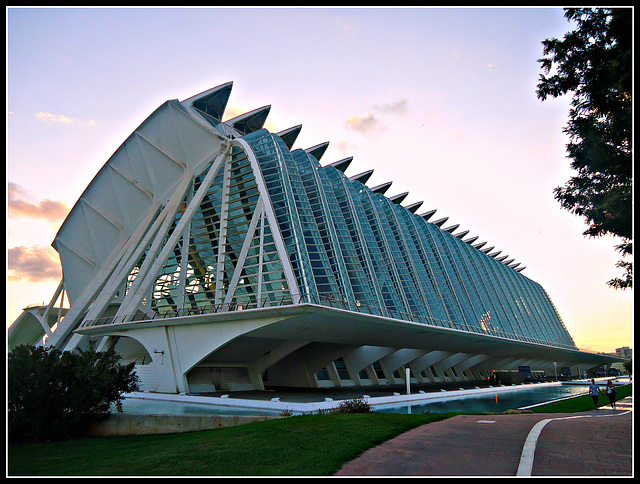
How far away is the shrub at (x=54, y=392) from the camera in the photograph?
16125mm

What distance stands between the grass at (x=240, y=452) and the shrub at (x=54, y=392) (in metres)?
0.91

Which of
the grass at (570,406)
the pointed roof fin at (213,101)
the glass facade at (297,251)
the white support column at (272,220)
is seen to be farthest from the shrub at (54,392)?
the pointed roof fin at (213,101)

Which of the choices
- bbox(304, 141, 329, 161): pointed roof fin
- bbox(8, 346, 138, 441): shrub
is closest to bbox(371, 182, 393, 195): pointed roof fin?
bbox(304, 141, 329, 161): pointed roof fin

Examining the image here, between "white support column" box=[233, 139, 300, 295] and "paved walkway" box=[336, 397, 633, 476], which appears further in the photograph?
"white support column" box=[233, 139, 300, 295]

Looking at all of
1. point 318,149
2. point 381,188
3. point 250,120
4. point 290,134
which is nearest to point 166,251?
point 250,120

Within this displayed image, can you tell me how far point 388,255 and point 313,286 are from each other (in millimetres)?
18351

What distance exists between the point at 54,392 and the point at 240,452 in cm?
984

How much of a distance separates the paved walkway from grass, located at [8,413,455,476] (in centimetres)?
61

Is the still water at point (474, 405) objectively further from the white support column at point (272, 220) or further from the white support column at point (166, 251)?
the white support column at point (166, 251)

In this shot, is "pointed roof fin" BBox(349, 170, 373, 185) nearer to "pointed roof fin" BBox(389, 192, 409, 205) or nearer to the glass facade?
the glass facade

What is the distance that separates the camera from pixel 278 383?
41719mm

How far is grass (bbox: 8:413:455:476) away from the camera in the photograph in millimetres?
9250
